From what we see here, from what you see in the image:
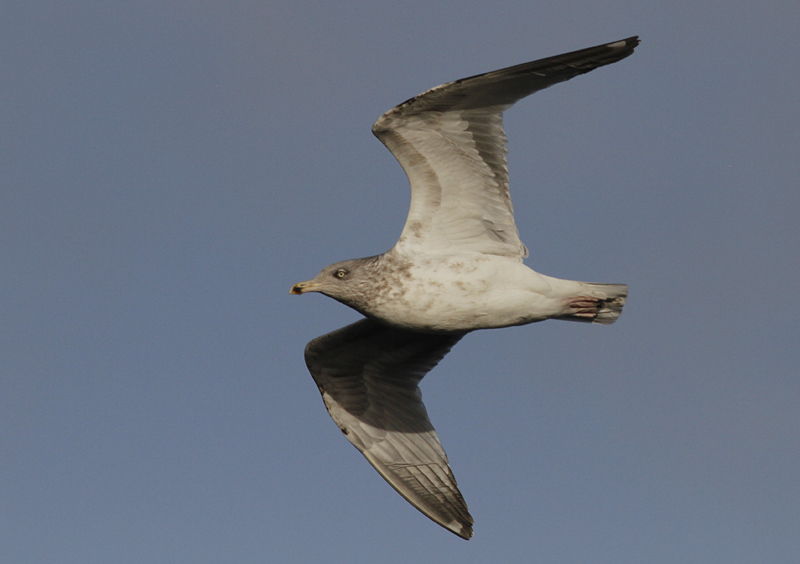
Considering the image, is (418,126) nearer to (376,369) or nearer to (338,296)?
(338,296)

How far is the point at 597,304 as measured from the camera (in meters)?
10.6

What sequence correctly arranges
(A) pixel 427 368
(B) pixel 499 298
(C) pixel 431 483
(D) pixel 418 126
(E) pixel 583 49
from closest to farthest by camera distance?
(E) pixel 583 49 < (D) pixel 418 126 < (B) pixel 499 298 < (C) pixel 431 483 < (A) pixel 427 368

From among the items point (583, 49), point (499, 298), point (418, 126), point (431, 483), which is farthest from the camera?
point (431, 483)

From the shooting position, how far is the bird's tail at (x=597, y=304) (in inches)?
413

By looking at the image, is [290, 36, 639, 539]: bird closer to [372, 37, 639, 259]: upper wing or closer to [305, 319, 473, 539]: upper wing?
[372, 37, 639, 259]: upper wing

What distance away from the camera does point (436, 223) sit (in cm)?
1004

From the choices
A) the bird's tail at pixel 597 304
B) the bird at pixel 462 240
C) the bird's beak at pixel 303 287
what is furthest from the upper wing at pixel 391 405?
the bird's tail at pixel 597 304

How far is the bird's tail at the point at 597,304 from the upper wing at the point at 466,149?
3.14ft

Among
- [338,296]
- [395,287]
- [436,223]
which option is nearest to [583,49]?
[436,223]

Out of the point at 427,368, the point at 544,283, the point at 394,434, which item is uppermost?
the point at 544,283

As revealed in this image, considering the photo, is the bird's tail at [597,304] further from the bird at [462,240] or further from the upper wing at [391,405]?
the upper wing at [391,405]

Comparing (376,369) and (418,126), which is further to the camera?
(376,369)

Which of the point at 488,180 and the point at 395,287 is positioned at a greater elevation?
the point at 488,180

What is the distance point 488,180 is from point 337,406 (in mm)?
4476
